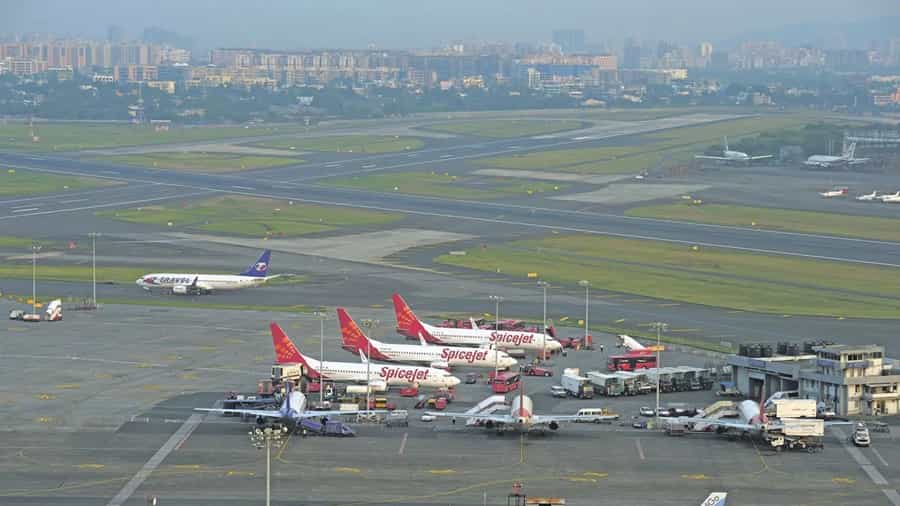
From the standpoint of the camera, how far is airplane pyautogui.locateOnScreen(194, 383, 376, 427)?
90688 mm

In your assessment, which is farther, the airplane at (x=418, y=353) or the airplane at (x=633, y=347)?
the airplane at (x=633, y=347)

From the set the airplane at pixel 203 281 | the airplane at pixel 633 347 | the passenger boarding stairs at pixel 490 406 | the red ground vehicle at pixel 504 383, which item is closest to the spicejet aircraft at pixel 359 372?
the red ground vehicle at pixel 504 383

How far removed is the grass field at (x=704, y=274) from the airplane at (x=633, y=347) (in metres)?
22.8

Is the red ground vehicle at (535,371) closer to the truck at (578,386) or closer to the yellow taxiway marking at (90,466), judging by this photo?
the truck at (578,386)

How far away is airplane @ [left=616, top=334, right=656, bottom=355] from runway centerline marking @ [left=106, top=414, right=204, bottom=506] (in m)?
35.8

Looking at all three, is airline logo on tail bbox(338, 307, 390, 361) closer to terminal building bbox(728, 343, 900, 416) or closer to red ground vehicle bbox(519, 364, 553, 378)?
red ground vehicle bbox(519, 364, 553, 378)

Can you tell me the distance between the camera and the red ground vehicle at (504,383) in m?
106

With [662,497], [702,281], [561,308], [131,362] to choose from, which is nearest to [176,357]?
[131,362]

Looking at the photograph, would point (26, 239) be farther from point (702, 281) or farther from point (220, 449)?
point (220, 449)

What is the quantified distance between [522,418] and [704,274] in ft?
236

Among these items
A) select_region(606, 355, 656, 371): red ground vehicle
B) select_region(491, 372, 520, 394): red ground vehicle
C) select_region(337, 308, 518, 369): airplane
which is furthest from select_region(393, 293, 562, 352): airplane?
select_region(491, 372, 520, 394): red ground vehicle

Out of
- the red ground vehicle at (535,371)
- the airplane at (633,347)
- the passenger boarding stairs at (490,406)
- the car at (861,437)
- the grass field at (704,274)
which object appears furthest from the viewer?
the grass field at (704,274)

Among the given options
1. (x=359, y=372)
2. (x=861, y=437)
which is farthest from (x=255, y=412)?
(x=861, y=437)

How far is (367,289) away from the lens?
5822 inches
